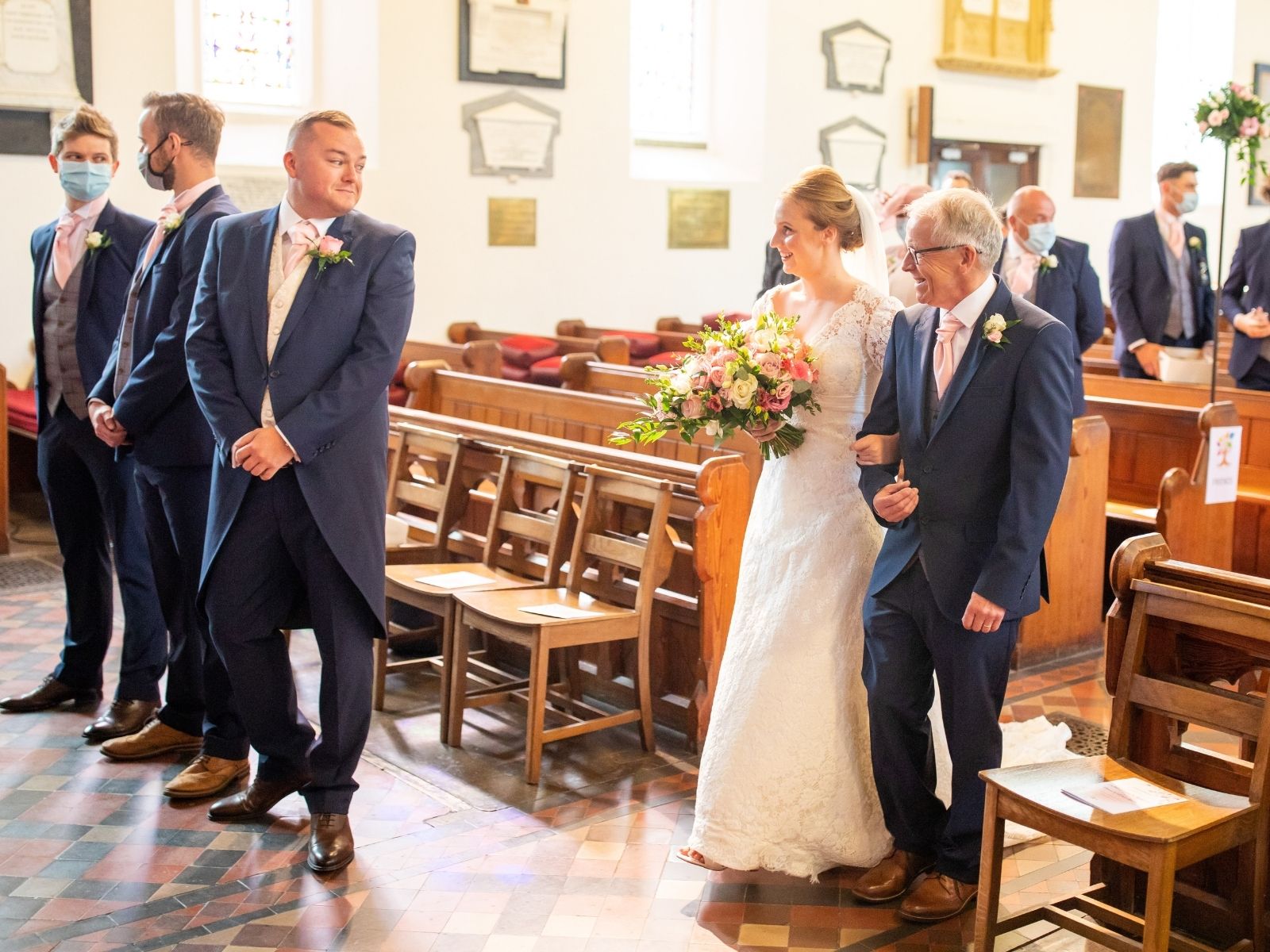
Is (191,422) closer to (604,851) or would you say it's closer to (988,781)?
(604,851)

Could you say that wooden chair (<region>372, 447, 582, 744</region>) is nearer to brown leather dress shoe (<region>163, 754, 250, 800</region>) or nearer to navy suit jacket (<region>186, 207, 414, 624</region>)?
brown leather dress shoe (<region>163, 754, 250, 800</region>)

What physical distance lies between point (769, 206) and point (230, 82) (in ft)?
14.6

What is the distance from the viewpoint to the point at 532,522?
4855 mm

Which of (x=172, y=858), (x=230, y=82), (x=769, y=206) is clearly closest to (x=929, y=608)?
(x=172, y=858)

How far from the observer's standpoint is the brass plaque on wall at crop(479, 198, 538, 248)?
402 inches

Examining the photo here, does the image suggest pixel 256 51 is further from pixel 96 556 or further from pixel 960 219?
pixel 960 219

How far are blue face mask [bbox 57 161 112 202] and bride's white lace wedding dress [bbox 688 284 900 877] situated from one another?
2465 mm

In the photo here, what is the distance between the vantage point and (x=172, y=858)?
363 cm

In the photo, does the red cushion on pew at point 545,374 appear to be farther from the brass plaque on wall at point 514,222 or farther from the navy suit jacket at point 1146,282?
the navy suit jacket at point 1146,282

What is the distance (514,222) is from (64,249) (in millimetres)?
5867

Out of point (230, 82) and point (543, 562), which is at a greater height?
point (230, 82)

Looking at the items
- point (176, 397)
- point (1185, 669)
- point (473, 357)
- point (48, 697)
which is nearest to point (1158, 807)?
point (1185, 669)

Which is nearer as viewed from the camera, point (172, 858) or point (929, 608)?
point (929, 608)

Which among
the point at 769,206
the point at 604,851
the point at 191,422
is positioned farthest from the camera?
the point at 769,206
